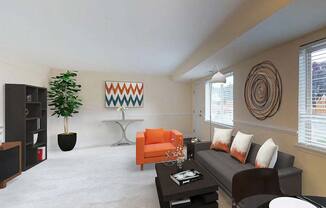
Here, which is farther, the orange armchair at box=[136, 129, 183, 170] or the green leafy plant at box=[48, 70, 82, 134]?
the green leafy plant at box=[48, 70, 82, 134]

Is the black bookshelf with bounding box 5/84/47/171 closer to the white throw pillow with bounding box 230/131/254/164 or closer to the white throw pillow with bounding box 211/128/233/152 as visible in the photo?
the white throw pillow with bounding box 211/128/233/152

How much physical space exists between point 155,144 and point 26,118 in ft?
9.02

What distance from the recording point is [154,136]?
12.7 ft

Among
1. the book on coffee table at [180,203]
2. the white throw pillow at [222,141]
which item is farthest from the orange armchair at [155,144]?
the book on coffee table at [180,203]

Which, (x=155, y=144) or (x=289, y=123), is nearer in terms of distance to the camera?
(x=289, y=123)

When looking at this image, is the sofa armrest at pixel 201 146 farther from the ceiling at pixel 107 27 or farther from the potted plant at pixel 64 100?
the potted plant at pixel 64 100

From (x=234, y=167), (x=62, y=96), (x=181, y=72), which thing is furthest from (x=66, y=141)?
(x=234, y=167)

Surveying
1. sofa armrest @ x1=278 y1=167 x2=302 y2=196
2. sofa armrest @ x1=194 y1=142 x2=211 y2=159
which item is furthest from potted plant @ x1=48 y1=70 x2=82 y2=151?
sofa armrest @ x1=278 y1=167 x2=302 y2=196

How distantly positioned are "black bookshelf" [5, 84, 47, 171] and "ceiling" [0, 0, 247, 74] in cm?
76

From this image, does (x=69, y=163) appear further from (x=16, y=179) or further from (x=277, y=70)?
(x=277, y=70)

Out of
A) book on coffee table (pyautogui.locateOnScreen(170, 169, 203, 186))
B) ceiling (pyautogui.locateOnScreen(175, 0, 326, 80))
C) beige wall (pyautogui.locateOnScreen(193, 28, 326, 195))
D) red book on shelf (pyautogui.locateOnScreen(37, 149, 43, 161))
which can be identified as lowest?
red book on shelf (pyautogui.locateOnScreen(37, 149, 43, 161))

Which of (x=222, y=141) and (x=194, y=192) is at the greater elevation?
(x=222, y=141)

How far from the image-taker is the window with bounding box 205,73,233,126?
386cm

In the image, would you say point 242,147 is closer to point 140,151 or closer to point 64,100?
point 140,151
